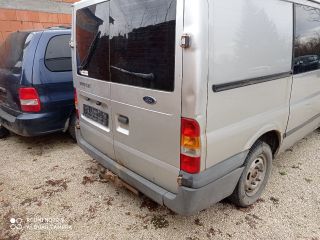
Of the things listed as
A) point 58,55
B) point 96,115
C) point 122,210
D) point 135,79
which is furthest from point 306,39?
point 58,55

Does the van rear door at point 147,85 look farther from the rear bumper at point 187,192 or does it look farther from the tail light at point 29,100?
the tail light at point 29,100

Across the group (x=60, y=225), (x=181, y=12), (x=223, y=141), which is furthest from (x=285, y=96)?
(x=60, y=225)

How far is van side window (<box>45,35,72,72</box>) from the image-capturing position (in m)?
4.09

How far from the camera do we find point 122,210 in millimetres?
2926

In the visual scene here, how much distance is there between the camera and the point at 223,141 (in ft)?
7.38

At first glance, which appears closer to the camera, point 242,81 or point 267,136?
point 242,81

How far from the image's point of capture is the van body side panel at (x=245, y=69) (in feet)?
6.59

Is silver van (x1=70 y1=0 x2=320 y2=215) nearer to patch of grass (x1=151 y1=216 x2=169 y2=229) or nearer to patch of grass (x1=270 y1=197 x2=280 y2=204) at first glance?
patch of grass (x1=270 y1=197 x2=280 y2=204)

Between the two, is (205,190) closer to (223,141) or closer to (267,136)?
(223,141)

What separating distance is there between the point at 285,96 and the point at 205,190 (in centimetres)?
136

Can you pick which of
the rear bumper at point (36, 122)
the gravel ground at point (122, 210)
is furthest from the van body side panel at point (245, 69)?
the rear bumper at point (36, 122)

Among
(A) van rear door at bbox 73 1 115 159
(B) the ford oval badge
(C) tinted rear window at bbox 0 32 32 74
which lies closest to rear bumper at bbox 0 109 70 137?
(C) tinted rear window at bbox 0 32 32 74

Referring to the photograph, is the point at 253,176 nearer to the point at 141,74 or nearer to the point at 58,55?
the point at 141,74

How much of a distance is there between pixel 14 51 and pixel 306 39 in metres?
3.88
